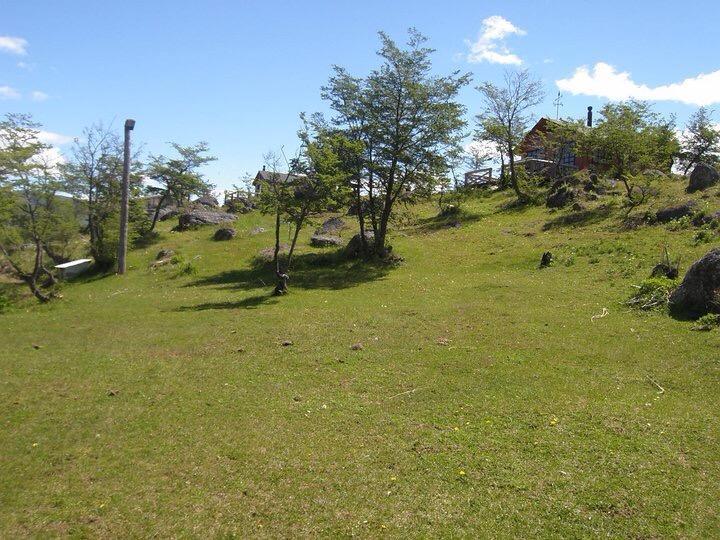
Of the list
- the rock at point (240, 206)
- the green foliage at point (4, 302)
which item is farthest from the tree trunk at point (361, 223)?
the rock at point (240, 206)

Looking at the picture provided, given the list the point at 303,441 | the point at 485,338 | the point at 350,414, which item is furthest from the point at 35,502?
the point at 485,338

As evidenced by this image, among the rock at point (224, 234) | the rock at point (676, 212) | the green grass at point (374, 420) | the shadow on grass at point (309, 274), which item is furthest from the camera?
the rock at point (224, 234)

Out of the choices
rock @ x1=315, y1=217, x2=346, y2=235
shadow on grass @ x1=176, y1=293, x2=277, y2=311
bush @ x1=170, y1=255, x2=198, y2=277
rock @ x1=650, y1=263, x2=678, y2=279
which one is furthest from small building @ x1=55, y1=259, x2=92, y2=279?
rock @ x1=650, y1=263, x2=678, y2=279

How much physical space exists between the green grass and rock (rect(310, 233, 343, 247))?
1449cm

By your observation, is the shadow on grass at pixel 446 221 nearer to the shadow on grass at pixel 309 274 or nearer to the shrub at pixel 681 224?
the shadow on grass at pixel 309 274

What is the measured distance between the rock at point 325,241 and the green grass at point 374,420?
14.5m

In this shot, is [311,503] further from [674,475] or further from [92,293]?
[92,293]

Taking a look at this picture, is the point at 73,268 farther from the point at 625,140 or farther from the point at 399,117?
the point at 625,140

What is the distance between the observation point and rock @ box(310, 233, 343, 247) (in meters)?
33.9

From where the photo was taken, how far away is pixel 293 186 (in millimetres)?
23125

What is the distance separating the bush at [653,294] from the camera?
48.4 feet

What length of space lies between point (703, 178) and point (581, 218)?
6874mm

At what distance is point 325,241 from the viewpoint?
34.1m

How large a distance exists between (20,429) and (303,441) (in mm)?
5522
